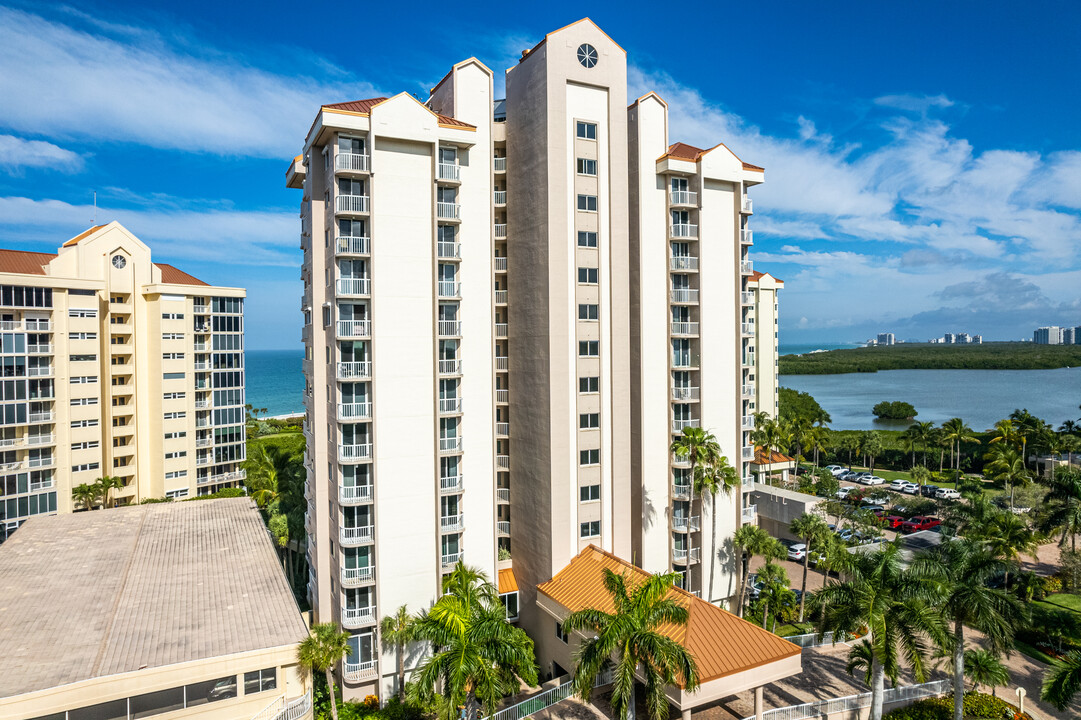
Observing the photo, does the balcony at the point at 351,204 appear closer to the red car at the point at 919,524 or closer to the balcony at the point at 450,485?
the balcony at the point at 450,485

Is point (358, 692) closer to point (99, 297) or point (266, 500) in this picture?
point (266, 500)

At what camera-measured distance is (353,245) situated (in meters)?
28.7

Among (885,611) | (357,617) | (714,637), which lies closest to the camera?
(885,611)

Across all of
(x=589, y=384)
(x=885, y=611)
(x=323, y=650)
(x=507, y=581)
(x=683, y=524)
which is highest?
(x=589, y=384)

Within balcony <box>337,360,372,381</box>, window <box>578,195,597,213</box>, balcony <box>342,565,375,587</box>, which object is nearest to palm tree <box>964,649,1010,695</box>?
balcony <box>342,565,375,587</box>

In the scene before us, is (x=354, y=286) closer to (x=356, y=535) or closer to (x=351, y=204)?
(x=351, y=204)

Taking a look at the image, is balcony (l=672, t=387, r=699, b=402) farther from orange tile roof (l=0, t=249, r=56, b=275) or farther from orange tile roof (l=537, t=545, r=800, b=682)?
orange tile roof (l=0, t=249, r=56, b=275)

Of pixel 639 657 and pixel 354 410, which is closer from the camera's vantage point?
pixel 639 657

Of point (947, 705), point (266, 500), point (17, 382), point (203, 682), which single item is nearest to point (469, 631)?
point (203, 682)

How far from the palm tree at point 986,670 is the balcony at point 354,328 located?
30.1 metres

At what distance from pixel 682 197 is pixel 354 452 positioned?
23.5 m

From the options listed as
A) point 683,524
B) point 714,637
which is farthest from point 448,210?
point 714,637

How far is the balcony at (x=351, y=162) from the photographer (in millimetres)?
28219

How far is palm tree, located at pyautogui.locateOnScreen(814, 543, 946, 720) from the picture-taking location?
2155 cm
